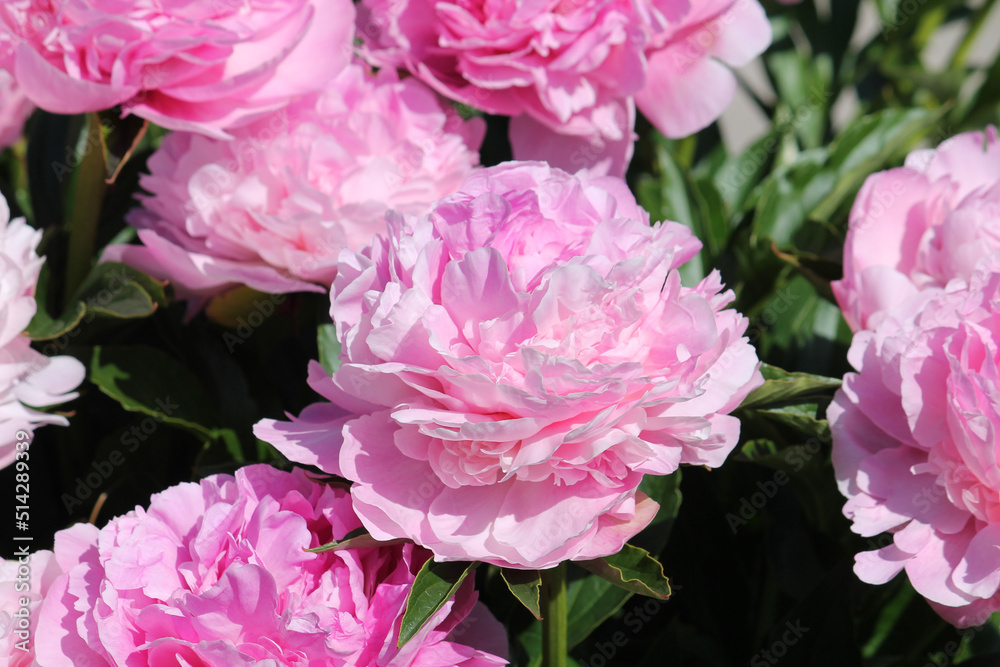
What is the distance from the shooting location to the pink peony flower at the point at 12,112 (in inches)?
31.9

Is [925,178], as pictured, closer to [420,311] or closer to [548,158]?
[548,158]

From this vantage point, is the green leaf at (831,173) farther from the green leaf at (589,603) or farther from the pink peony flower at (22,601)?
the pink peony flower at (22,601)

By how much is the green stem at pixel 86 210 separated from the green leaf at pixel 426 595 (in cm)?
39

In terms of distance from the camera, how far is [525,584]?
44cm

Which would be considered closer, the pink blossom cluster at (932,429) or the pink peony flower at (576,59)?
the pink blossom cluster at (932,429)

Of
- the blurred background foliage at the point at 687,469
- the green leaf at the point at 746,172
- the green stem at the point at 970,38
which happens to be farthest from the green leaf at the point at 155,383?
the green stem at the point at 970,38

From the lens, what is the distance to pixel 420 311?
16.6 inches

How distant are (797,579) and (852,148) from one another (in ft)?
1.36

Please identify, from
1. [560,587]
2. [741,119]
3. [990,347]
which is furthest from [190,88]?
[741,119]

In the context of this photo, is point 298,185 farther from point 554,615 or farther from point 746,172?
point 746,172

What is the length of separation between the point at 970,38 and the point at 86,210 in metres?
1.09

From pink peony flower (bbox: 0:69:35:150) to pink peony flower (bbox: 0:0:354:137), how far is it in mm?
237

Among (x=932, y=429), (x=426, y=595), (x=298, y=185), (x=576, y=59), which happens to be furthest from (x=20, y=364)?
(x=932, y=429)

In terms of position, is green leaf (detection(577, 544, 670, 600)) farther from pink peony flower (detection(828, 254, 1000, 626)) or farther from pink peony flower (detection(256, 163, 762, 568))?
pink peony flower (detection(828, 254, 1000, 626))
